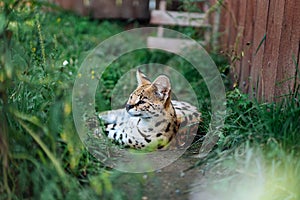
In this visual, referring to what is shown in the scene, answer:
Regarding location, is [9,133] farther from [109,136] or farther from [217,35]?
[217,35]

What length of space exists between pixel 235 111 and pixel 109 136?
38.4 inches

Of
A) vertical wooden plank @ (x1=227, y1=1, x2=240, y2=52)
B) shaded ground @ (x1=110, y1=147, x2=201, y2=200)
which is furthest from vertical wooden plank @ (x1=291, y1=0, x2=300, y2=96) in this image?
vertical wooden plank @ (x1=227, y1=1, x2=240, y2=52)

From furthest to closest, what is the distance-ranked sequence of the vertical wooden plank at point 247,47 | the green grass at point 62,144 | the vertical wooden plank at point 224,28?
the vertical wooden plank at point 224,28, the vertical wooden plank at point 247,47, the green grass at point 62,144

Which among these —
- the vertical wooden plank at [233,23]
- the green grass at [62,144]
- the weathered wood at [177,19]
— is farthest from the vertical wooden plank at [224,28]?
the green grass at [62,144]

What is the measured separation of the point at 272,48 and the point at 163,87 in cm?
86

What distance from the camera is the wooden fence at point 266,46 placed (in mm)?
3564

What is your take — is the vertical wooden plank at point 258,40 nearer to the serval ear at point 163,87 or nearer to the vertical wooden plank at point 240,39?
the vertical wooden plank at point 240,39

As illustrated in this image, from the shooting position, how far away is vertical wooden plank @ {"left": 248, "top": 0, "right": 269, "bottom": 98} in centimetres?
412

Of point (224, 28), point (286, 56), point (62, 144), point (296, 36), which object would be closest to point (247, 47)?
point (286, 56)

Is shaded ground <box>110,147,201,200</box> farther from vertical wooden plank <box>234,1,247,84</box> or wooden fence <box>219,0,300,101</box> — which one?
vertical wooden plank <box>234,1,247,84</box>

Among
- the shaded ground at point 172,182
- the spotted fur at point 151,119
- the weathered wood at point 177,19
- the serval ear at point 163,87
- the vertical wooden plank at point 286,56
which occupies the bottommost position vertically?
the shaded ground at point 172,182

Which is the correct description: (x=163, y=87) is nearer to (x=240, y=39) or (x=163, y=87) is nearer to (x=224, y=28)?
(x=240, y=39)

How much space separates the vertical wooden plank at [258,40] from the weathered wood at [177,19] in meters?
1.68

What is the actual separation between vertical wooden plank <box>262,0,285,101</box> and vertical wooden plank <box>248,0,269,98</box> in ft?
0.20
